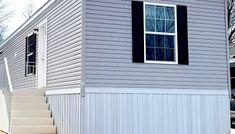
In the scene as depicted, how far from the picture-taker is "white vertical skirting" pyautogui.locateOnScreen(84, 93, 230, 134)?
8383 millimetres

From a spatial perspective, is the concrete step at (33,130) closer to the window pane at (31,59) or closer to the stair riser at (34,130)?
the stair riser at (34,130)

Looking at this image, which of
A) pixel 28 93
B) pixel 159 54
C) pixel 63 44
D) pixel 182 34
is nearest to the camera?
pixel 159 54

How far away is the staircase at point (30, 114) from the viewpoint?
932 cm

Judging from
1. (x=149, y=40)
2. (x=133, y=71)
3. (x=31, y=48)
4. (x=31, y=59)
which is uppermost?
(x=31, y=48)

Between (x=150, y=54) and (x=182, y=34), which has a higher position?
(x=182, y=34)

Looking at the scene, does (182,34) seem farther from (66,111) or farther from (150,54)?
(66,111)

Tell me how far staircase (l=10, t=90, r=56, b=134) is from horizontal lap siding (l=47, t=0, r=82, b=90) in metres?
0.54

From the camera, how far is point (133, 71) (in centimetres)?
877

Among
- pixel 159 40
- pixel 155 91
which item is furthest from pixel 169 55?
pixel 155 91

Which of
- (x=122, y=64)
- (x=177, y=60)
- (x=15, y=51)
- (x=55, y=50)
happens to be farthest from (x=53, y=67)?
(x=15, y=51)

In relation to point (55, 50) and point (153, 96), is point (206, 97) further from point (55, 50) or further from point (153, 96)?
point (55, 50)

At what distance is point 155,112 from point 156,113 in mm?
37

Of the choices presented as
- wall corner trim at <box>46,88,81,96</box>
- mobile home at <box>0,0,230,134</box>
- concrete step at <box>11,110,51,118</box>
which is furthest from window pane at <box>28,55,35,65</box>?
concrete step at <box>11,110,51,118</box>

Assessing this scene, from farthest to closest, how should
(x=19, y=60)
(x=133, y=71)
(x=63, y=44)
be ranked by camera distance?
(x=19, y=60)
(x=63, y=44)
(x=133, y=71)
